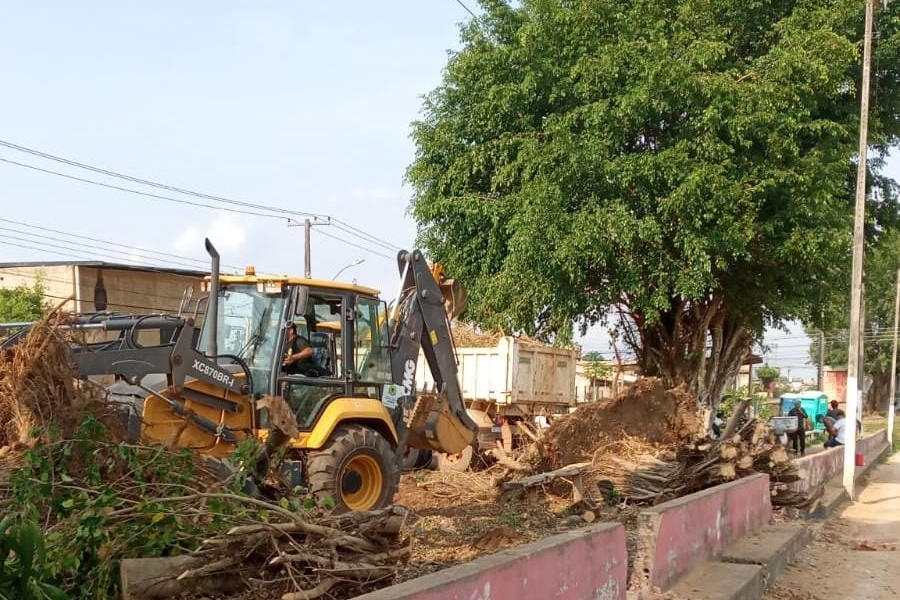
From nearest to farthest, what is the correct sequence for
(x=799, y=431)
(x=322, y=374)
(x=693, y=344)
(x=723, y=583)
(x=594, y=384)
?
(x=723, y=583), (x=322, y=374), (x=693, y=344), (x=799, y=431), (x=594, y=384)

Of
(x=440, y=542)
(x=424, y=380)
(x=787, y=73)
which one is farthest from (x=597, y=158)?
(x=440, y=542)

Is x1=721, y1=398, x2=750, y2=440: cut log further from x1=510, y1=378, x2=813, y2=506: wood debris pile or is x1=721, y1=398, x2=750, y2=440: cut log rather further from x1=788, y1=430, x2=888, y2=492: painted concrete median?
x1=788, y1=430, x2=888, y2=492: painted concrete median

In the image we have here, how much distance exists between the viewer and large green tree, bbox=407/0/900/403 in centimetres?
1789

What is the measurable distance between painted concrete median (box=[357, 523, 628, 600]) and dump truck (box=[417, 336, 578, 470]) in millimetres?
9355

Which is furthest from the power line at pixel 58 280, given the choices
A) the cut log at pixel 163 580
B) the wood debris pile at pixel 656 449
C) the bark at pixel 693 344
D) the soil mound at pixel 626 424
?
the cut log at pixel 163 580

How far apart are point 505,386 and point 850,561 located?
22.8 ft

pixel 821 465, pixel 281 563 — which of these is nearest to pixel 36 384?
pixel 281 563

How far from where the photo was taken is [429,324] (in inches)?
447

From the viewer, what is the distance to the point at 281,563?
4922 mm

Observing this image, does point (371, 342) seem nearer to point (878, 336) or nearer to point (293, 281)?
point (293, 281)

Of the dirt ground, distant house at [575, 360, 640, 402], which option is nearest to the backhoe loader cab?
the dirt ground

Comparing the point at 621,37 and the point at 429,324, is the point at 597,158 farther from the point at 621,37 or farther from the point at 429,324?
the point at 429,324

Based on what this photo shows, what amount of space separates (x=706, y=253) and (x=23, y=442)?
1490 cm

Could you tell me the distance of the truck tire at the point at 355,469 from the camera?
8.92 meters
